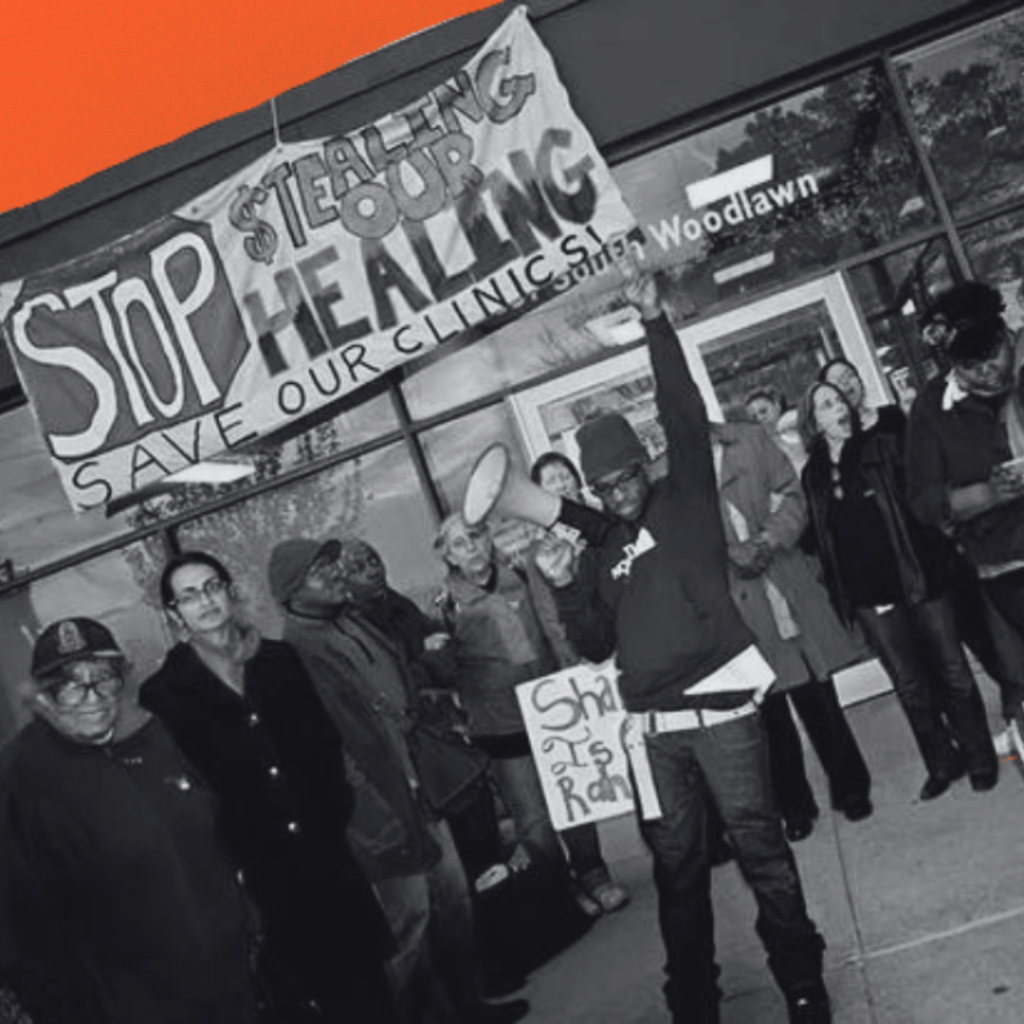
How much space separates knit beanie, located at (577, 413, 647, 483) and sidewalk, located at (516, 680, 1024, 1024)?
6.11ft

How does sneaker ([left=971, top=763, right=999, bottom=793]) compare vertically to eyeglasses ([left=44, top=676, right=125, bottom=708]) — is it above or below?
below

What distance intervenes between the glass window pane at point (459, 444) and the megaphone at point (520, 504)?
2.74 metres

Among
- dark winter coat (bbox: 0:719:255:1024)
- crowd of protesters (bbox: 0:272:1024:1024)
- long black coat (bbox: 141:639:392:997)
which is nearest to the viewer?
dark winter coat (bbox: 0:719:255:1024)

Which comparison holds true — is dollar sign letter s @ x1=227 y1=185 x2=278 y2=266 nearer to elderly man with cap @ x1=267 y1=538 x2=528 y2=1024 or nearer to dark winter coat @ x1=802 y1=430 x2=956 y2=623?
elderly man with cap @ x1=267 y1=538 x2=528 y2=1024

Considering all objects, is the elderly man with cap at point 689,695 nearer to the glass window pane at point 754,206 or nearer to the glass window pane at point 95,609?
the glass window pane at point 754,206

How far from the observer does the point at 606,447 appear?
3777mm

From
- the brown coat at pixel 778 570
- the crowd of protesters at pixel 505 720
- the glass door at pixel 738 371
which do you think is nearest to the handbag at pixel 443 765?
the crowd of protesters at pixel 505 720

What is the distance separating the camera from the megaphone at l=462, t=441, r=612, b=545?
4.27m

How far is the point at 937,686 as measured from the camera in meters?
5.44

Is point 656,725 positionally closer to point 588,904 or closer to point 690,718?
point 690,718

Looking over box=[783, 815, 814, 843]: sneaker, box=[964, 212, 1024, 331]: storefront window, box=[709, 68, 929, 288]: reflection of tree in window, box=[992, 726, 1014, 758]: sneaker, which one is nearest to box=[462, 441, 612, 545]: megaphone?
box=[783, 815, 814, 843]: sneaker

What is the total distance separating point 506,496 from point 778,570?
5.29 ft

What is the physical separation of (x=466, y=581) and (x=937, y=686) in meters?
2.19

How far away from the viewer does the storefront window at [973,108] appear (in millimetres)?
7223
